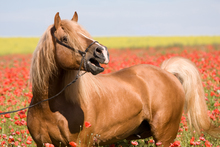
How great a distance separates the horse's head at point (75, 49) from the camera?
2.84 m

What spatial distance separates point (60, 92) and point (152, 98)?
1.50 m

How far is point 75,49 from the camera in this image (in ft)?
9.46

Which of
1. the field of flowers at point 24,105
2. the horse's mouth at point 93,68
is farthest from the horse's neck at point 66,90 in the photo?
the field of flowers at point 24,105

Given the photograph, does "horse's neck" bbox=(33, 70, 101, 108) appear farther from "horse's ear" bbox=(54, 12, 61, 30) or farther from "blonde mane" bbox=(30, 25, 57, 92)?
"horse's ear" bbox=(54, 12, 61, 30)

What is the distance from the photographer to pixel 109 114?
3.47 meters

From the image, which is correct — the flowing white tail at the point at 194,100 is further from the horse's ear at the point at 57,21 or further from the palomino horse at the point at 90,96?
the horse's ear at the point at 57,21

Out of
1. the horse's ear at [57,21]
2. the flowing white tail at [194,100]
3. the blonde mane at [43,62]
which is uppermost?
the horse's ear at [57,21]

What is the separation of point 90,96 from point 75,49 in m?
0.72

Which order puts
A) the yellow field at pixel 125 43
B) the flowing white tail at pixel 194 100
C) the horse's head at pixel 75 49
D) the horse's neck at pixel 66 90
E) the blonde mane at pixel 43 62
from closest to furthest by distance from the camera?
the horse's head at pixel 75 49, the blonde mane at pixel 43 62, the horse's neck at pixel 66 90, the flowing white tail at pixel 194 100, the yellow field at pixel 125 43

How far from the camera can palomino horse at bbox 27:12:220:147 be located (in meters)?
2.93

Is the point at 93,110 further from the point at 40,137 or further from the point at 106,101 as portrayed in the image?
the point at 40,137

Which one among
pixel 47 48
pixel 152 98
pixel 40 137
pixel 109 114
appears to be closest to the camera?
pixel 47 48

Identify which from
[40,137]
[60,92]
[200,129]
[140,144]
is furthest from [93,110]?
[200,129]

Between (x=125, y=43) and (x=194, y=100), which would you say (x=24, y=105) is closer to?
(x=194, y=100)
